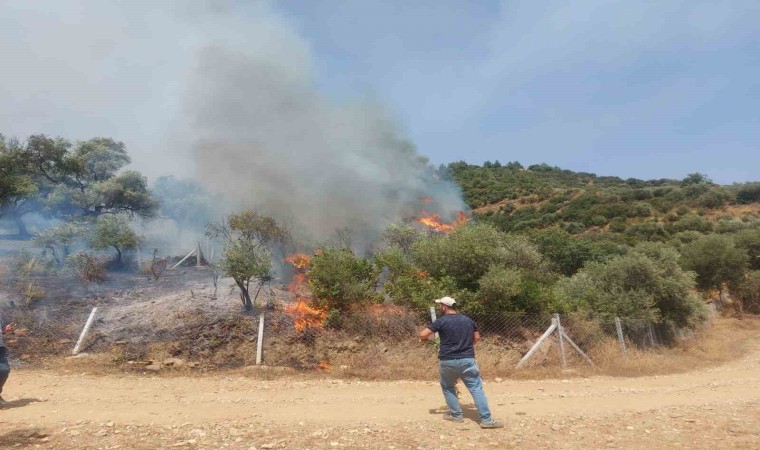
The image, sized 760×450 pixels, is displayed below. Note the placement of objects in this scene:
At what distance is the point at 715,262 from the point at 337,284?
905 inches

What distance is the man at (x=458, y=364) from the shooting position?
5812mm

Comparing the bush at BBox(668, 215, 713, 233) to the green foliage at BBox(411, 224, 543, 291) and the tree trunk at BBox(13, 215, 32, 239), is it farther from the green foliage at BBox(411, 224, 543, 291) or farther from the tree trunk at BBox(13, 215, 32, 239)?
the tree trunk at BBox(13, 215, 32, 239)

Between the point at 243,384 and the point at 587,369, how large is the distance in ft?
25.8

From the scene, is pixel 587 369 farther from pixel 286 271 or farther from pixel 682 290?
pixel 286 271

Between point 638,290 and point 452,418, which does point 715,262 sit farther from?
point 452,418

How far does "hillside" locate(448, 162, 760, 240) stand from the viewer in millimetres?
42625

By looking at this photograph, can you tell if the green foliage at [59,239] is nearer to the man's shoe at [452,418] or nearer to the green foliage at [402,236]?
the green foliage at [402,236]

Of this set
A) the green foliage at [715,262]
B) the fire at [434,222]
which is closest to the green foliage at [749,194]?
the green foliage at [715,262]

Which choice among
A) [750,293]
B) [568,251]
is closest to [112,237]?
[568,251]

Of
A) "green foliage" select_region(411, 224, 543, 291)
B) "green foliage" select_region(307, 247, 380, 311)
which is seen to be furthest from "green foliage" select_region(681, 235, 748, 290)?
"green foliage" select_region(307, 247, 380, 311)

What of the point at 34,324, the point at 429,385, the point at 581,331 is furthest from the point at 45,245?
the point at 581,331

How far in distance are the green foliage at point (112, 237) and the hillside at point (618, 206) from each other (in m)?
29.1

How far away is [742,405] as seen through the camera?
7.49 metres

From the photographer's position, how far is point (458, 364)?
5859mm
